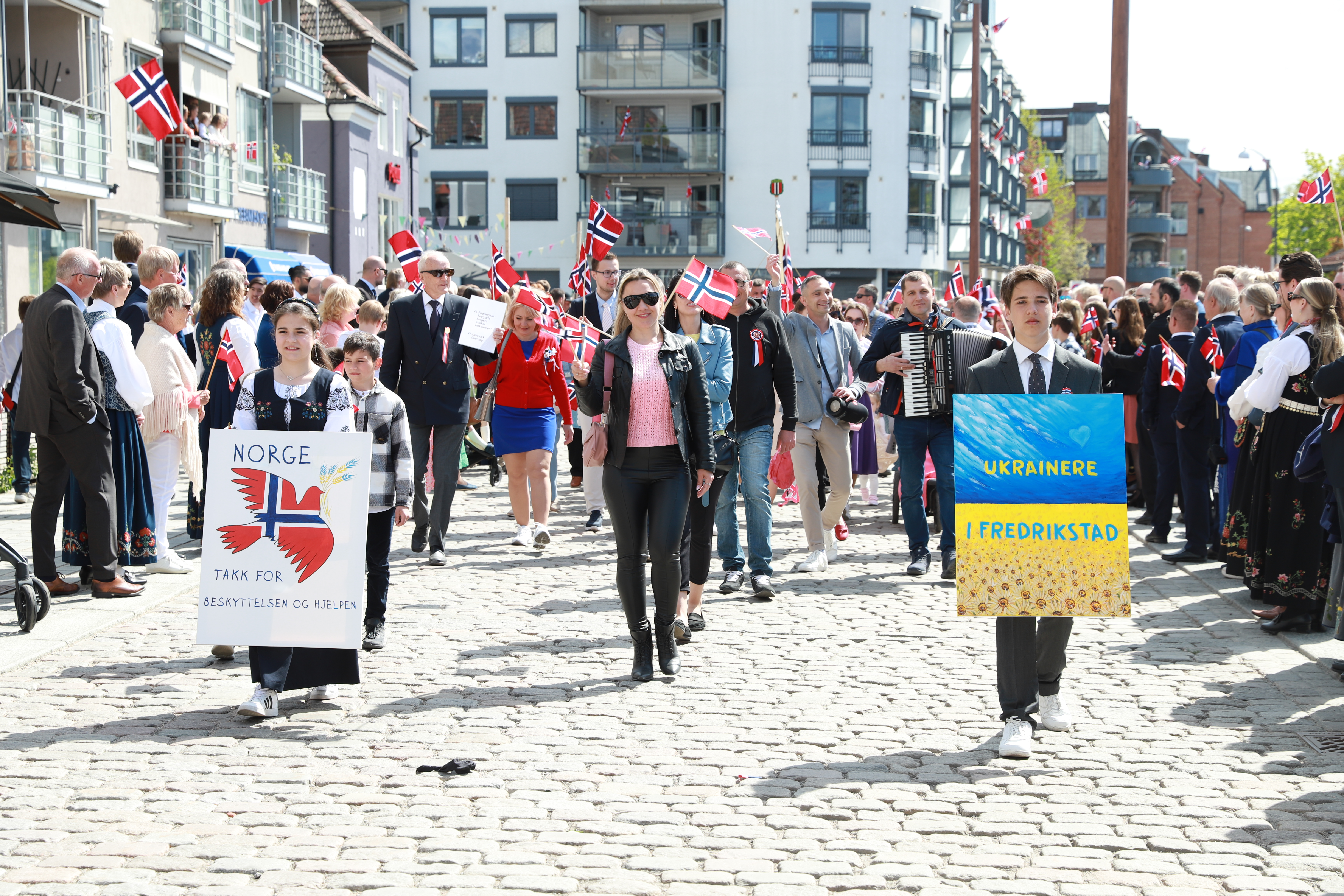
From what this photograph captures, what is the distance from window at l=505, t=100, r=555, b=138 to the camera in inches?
2194

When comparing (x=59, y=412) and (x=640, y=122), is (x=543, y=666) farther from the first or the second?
(x=640, y=122)

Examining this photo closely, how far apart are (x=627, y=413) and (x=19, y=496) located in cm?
917

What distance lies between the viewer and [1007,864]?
15.2 ft

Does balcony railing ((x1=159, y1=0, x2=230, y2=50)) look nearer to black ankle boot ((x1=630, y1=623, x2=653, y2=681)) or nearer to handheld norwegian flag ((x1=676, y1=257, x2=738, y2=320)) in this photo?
handheld norwegian flag ((x1=676, y1=257, x2=738, y2=320))

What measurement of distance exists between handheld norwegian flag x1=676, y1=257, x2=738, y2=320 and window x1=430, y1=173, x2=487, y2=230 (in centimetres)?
4869

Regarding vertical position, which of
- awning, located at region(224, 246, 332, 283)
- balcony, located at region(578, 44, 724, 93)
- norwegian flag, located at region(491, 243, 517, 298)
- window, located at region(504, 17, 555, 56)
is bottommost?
norwegian flag, located at region(491, 243, 517, 298)

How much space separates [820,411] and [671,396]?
3674mm

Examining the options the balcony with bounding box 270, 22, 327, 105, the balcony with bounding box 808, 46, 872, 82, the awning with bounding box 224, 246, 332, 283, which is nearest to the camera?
the awning with bounding box 224, 246, 332, 283

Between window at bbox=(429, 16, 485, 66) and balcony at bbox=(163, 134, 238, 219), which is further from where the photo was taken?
window at bbox=(429, 16, 485, 66)

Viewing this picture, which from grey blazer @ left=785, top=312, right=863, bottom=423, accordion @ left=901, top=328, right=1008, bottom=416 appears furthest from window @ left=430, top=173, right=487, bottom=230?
accordion @ left=901, top=328, right=1008, bottom=416

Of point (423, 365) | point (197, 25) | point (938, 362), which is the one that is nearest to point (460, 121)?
point (197, 25)

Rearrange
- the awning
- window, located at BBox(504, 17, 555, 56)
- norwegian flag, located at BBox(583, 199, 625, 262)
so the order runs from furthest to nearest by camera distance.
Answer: window, located at BBox(504, 17, 555, 56) → the awning → norwegian flag, located at BBox(583, 199, 625, 262)

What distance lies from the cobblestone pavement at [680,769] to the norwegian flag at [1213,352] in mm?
2314

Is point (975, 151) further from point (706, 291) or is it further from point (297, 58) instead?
point (706, 291)
